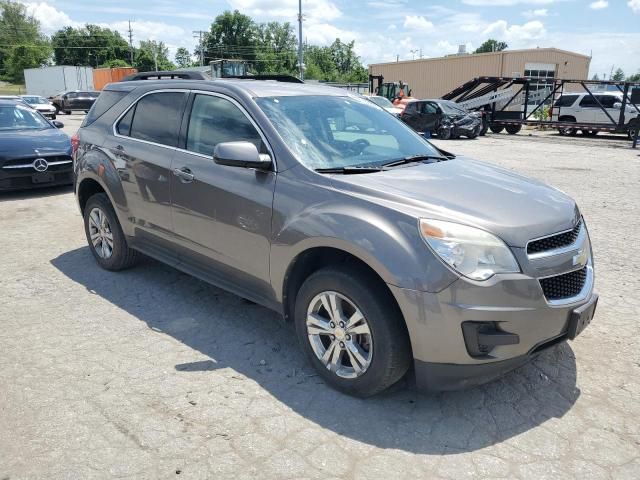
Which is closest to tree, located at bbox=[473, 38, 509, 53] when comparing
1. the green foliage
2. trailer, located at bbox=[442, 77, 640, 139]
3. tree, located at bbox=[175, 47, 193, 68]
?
the green foliage

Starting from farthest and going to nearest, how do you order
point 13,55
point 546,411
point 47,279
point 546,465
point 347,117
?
point 13,55, point 47,279, point 347,117, point 546,411, point 546,465

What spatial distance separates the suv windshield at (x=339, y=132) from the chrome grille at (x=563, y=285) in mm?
1360

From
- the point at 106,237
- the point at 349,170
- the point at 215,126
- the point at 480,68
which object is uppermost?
the point at 480,68

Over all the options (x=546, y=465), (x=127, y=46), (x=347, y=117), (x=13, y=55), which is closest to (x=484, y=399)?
(x=546, y=465)

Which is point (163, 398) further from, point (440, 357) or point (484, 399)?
point (484, 399)

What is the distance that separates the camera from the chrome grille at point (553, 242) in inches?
112

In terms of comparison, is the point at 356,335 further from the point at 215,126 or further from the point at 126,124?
the point at 126,124

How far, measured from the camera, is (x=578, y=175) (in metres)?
12.0

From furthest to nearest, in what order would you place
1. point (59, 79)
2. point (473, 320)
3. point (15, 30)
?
1. point (15, 30)
2. point (59, 79)
3. point (473, 320)

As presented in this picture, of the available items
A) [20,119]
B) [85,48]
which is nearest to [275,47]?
[85,48]

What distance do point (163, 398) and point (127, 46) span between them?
117938 millimetres

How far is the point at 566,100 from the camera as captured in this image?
2361 centimetres

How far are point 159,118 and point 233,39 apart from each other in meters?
106

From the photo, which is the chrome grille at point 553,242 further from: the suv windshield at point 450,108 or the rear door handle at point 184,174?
the suv windshield at point 450,108
